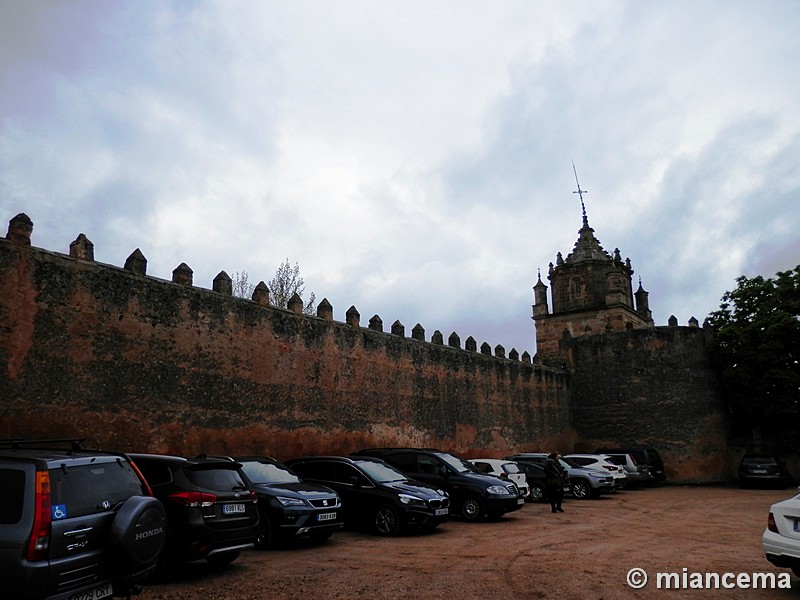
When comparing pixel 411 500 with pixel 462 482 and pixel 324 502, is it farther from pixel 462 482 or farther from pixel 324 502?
pixel 462 482

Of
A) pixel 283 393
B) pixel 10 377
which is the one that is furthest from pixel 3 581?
pixel 283 393

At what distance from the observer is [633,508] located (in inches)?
573

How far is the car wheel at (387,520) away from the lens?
9859mm

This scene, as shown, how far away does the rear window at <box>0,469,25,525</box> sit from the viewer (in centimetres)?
417

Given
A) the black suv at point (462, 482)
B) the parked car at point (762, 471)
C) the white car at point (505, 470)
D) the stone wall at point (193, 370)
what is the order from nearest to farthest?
1. the stone wall at point (193, 370)
2. the black suv at point (462, 482)
3. the white car at point (505, 470)
4. the parked car at point (762, 471)

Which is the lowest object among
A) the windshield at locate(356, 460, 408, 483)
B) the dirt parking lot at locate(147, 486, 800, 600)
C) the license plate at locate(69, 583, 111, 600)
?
the dirt parking lot at locate(147, 486, 800, 600)

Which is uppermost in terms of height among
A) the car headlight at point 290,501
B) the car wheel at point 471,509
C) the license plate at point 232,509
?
the license plate at point 232,509

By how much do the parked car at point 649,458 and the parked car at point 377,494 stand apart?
44.4ft

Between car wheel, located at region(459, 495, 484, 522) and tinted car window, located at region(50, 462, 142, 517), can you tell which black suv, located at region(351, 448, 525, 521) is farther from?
tinted car window, located at region(50, 462, 142, 517)

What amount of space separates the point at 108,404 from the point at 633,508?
12.1 metres

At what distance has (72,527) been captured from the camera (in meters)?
4.31

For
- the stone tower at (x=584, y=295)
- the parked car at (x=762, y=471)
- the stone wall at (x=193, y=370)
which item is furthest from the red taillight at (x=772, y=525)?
the stone tower at (x=584, y=295)

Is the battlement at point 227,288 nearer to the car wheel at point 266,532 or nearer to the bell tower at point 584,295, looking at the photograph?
the car wheel at point 266,532

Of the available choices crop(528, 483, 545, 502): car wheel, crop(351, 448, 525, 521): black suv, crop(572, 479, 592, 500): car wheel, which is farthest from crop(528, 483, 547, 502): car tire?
crop(351, 448, 525, 521): black suv
